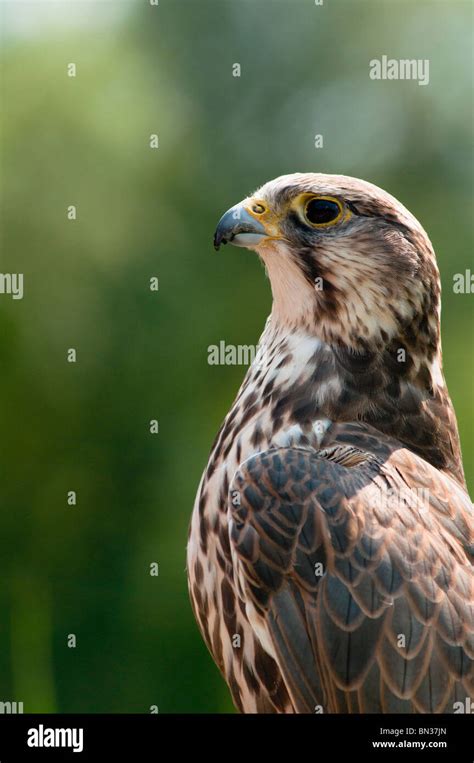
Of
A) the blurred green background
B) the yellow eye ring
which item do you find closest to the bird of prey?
the yellow eye ring

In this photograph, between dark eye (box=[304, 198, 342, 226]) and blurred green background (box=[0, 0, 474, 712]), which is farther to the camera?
blurred green background (box=[0, 0, 474, 712])

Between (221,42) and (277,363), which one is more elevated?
(221,42)

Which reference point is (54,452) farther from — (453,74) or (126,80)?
(453,74)

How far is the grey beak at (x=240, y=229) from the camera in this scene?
2.79 meters

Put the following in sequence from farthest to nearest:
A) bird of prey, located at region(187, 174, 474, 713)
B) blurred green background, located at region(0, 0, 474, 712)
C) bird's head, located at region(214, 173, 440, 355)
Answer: blurred green background, located at region(0, 0, 474, 712), bird's head, located at region(214, 173, 440, 355), bird of prey, located at region(187, 174, 474, 713)

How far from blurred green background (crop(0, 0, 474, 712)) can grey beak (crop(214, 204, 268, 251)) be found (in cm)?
390

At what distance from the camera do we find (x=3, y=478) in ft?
24.6

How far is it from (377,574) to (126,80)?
681 cm

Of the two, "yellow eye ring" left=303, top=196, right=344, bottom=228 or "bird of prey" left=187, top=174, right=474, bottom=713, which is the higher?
"yellow eye ring" left=303, top=196, right=344, bottom=228

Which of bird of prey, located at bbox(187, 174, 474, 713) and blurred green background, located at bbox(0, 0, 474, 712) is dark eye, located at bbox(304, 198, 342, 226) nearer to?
bird of prey, located at bbox(187, 174, 474, 713)

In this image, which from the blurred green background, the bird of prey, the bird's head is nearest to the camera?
the bird of prey

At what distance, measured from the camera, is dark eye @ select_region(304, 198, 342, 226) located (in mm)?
2779

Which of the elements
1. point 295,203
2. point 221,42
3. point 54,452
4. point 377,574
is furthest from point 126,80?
point 377,574

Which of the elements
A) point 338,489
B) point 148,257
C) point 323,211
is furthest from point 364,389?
point 148,257
